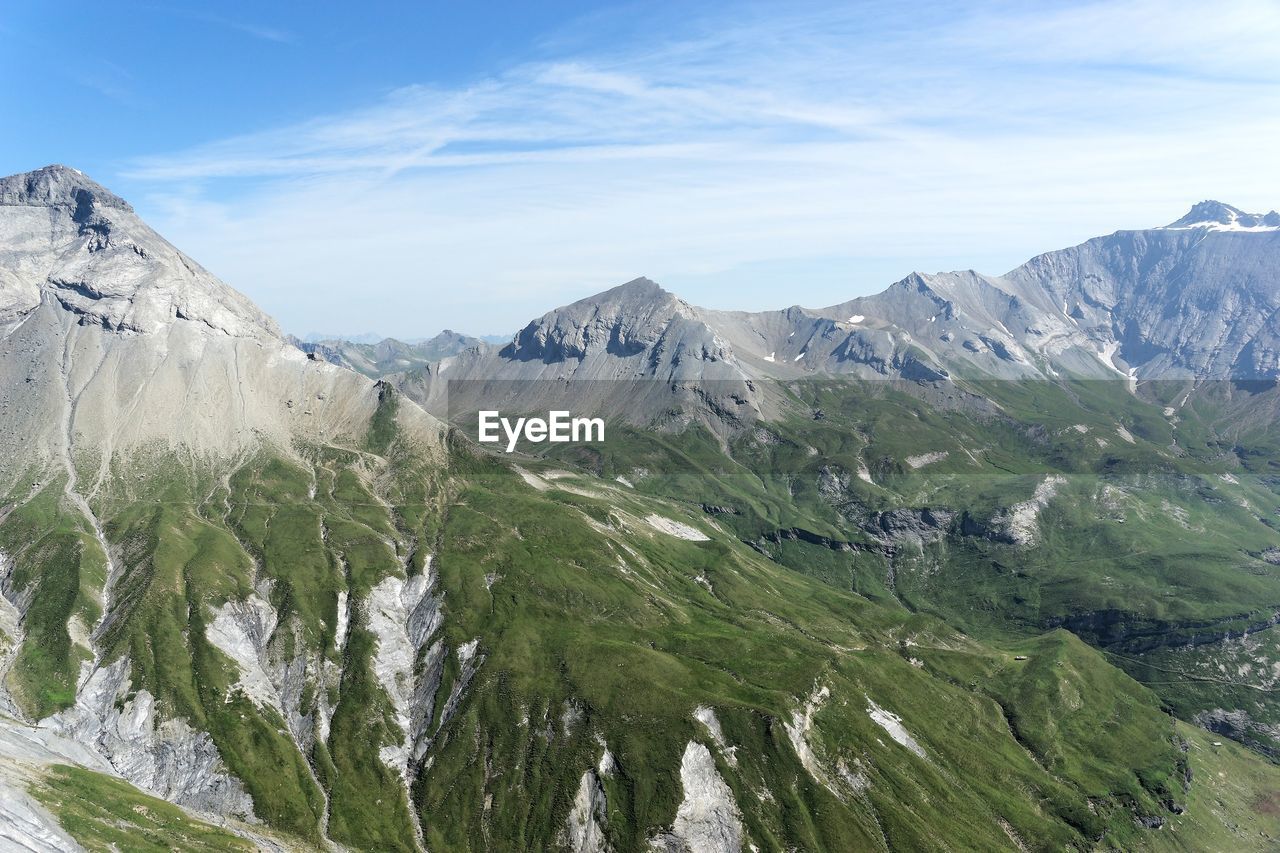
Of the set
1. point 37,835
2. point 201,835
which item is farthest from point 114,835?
point 201,835

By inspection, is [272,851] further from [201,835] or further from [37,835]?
[37,835]

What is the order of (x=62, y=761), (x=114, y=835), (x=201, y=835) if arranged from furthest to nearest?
(x=62, y=761) → (x=201, y=835) → (x=114, y=835)

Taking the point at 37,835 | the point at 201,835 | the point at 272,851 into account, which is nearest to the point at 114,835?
the point at 37,835

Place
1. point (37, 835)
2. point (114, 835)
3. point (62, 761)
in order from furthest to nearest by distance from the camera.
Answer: point (62, 761) < point (114, 835) < point (37, 835)

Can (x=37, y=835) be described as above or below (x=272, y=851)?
above

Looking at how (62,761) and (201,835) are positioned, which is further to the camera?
(62,761)

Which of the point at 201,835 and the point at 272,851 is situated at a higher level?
the point at 201,835

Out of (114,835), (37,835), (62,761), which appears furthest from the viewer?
(62,761)

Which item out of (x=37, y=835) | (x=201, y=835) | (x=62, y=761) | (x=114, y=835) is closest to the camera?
(x=37, y=835)

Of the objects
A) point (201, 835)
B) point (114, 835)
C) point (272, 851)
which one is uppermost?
point (114, 835)

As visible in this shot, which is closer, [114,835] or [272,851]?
[114,835]
